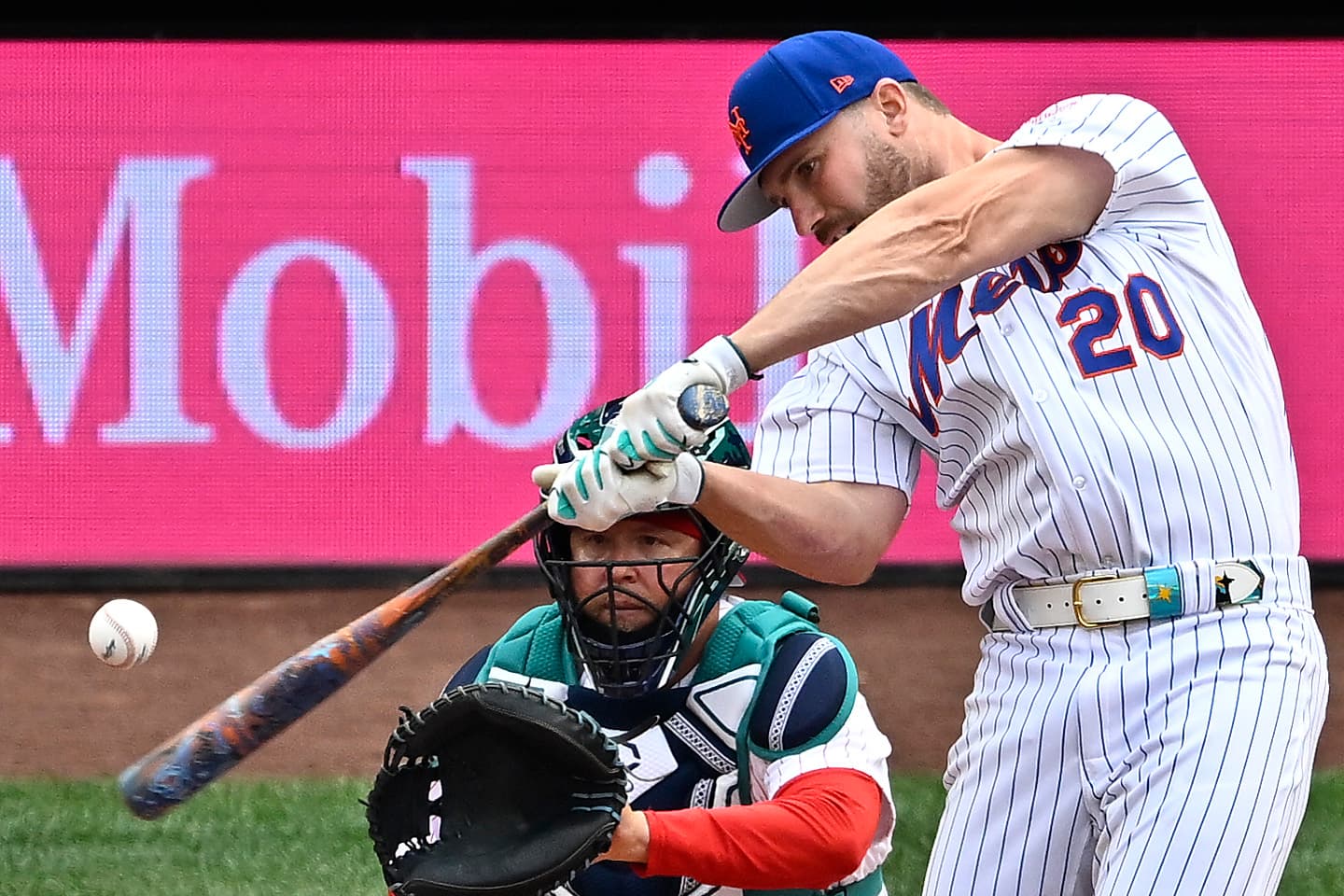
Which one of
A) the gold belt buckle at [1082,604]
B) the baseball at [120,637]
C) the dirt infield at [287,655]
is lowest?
the dirt infield at [287,655]

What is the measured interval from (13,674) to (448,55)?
2788 mm

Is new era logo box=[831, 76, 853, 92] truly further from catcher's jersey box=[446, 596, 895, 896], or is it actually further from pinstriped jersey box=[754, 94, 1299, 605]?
catcher's jersey box=[446, 596, 895, 896]

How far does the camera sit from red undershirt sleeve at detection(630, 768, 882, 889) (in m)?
2.62

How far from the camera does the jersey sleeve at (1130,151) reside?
264 cm

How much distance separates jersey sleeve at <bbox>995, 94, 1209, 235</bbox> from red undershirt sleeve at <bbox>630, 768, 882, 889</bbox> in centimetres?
88

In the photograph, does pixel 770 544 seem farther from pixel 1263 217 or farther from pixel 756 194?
pixel 1263 217

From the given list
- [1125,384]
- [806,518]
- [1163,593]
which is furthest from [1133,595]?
[806,518]

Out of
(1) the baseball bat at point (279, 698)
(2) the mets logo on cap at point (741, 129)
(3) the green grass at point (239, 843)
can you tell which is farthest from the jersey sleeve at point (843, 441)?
(3) the green grass at point (239, 843)

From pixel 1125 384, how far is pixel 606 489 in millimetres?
729

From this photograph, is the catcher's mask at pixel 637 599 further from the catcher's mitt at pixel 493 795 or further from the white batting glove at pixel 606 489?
the catcher's mitt at pixel 493 795

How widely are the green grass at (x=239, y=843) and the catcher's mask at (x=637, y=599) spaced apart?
7.36 feet

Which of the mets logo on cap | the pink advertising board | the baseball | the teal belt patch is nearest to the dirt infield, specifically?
the pink advertising board

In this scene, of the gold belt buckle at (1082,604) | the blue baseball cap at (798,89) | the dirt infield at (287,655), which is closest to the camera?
the gold belt buckle at (1082,604)

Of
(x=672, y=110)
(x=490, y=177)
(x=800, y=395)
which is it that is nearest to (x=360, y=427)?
(x=490, y=177)
